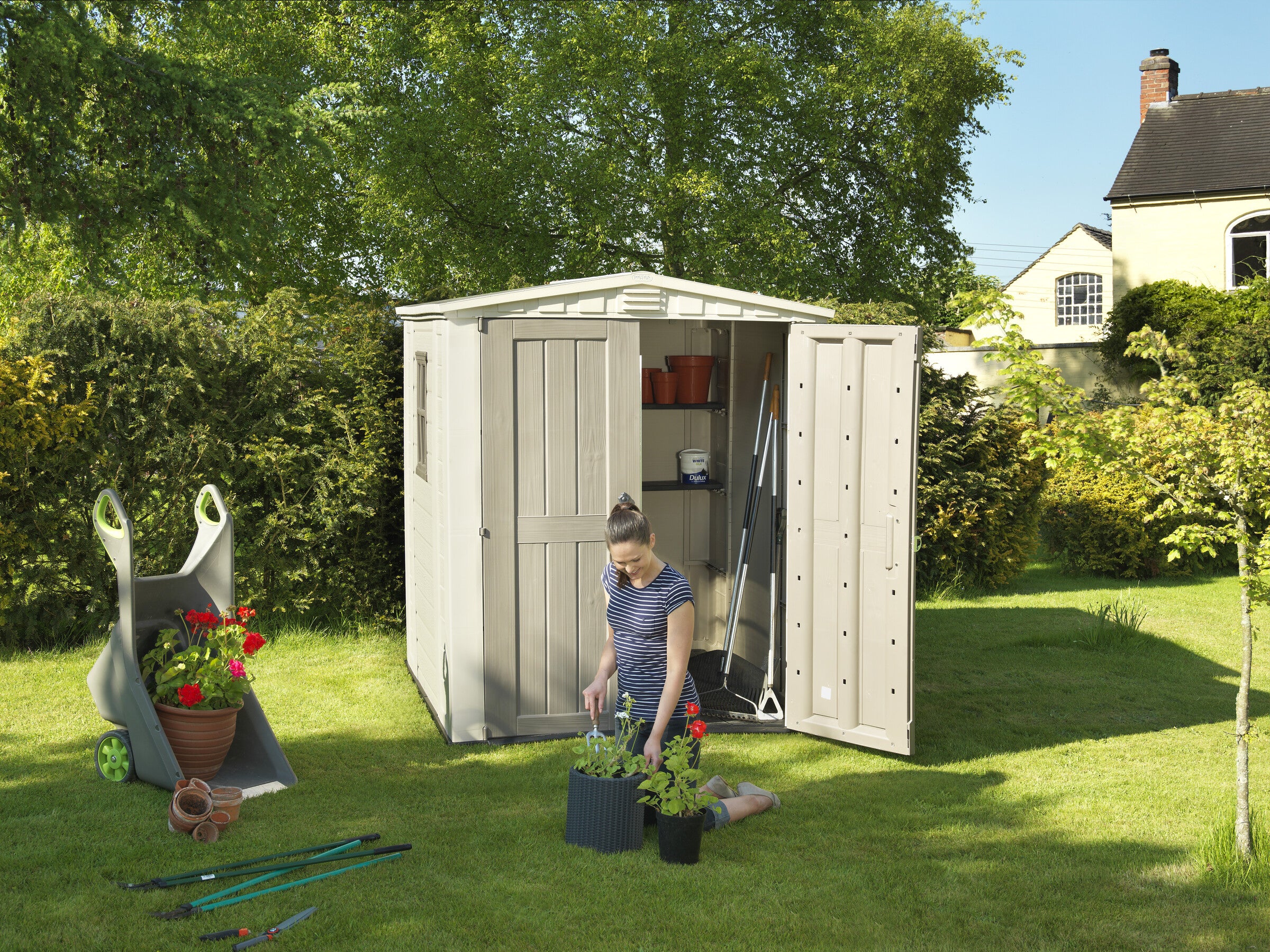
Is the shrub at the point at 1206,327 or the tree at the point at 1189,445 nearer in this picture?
the tree at the point at 1189,445

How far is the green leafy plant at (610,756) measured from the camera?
13.9 feet

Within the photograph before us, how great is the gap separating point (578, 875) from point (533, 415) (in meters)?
2.58

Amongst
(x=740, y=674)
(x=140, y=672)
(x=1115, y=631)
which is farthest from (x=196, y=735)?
(x=1115, y=631)

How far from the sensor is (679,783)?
406 cm

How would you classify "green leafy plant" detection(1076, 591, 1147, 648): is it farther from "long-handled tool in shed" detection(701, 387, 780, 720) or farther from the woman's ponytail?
the woman's ponytail

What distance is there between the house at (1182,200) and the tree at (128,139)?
11.5 meters

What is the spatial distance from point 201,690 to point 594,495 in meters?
2.23

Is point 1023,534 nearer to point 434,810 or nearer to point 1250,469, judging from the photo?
point 1250,469

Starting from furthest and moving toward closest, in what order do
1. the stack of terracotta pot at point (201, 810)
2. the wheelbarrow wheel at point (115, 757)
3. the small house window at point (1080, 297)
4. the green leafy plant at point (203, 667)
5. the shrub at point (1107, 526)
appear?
the small house window at point (1080, 297) → the shrub at point (1107, 526) → the wheelbarrow wheel at point (115, 757) → the green leafy plant at point (203, 667) → the stack of terracotta pot at point (201, 810)

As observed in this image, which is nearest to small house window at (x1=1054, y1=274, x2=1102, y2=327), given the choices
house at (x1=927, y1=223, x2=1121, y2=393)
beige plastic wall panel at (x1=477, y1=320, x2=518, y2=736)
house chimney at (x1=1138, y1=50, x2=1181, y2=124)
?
house at (x1=927, y1=223, x2=1121, y2=393)

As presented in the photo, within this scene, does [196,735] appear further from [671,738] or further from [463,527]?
[671,738]

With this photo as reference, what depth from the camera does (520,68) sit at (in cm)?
1695

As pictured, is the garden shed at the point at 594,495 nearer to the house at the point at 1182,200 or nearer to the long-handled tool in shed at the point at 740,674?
the long-handled tool in shed at the point at 740,674

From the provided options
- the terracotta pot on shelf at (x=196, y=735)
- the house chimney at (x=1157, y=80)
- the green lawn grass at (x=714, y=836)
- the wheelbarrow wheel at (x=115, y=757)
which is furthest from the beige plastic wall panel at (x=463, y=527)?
the house chimney at (x=1157, y=80)
